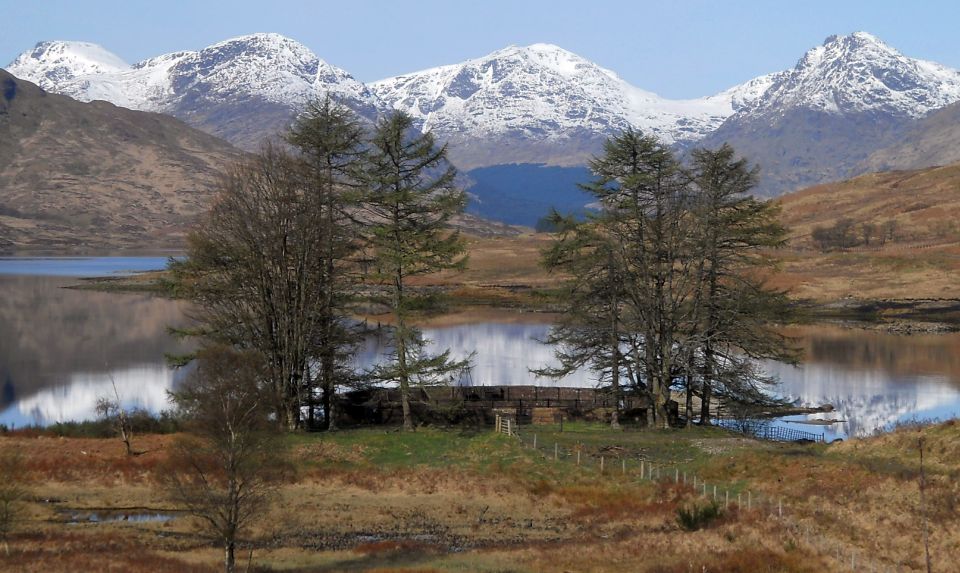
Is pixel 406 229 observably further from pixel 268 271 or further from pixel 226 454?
pixel 226 454

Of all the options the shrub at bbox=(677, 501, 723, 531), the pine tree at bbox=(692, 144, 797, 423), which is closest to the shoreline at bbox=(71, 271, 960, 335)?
the pine tree at bbox=(692, 144, 797, 423)

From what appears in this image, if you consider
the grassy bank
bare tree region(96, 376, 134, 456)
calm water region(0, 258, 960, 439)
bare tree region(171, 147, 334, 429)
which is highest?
bare tree region(171, 147, 334, 429)

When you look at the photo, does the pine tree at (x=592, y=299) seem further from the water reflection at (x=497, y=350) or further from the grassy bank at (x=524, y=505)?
the water reflection at (x=497, y=350)

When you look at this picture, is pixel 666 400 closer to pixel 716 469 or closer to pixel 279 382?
pixel 716 469

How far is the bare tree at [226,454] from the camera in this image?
28.8 metres

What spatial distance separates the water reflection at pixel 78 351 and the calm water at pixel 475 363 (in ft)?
0.39

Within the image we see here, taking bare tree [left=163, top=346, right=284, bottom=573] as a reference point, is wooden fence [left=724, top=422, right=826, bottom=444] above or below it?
below

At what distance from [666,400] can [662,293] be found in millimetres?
6181

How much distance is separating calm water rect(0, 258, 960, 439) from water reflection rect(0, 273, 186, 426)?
0.39 ft

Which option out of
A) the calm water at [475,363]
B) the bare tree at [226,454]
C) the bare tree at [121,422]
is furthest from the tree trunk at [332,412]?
the bare tree at [226,454]

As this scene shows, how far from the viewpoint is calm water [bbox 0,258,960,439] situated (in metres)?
64.9

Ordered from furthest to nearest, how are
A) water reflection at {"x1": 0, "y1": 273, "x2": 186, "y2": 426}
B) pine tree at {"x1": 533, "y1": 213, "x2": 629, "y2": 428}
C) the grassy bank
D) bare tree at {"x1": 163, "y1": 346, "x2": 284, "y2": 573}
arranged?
water reflection at {"x1": 0, "y1": 273, "x2": 186, "y2": 426}
pine tree at {"x1": 533, "y1": 213, "x2": 629, "y2": 428}
the grassy bank
bare tree at {"x1": 163, "y1": 346, "x2": 284, "y2": 573}

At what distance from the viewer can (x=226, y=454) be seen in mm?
28797

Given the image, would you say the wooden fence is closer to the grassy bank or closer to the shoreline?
the grassy bank
